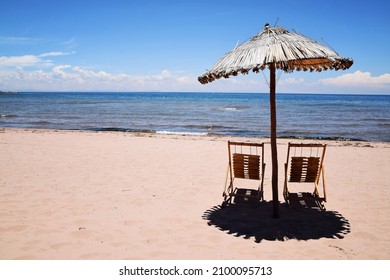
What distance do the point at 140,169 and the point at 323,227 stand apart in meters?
4.95

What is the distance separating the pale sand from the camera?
3.85 metres

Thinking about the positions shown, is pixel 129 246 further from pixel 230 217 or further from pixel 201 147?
pixel 201 147

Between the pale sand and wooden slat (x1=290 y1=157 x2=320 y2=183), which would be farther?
wooden slat (x1=290 y1=157 x2=320 y2=183)

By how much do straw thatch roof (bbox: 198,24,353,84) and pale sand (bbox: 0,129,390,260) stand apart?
2.37 m

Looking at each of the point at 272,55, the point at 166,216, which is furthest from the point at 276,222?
the point at 272,55

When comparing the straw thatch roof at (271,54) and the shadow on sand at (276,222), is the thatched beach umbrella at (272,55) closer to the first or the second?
the straw thatch roof at (271,54)

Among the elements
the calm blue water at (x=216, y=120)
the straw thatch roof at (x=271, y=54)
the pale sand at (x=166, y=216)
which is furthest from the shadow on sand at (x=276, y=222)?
the calm blue water at (x=216, y=120)

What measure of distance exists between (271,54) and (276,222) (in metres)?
2.63

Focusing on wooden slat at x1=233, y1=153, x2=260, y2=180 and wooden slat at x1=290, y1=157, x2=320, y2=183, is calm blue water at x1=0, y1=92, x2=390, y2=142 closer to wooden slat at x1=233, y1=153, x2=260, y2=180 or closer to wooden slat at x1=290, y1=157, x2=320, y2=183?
wooden slat at x1=290, y1=157, x2=320, y2=183

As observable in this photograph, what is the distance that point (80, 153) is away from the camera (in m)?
9.95

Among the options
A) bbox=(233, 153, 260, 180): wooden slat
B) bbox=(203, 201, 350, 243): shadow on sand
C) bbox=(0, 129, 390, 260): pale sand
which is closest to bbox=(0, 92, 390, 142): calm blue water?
bbox=(0, 129, 390, 260): pale sand

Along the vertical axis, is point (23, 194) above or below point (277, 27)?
below

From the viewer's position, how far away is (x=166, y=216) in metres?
4.96
